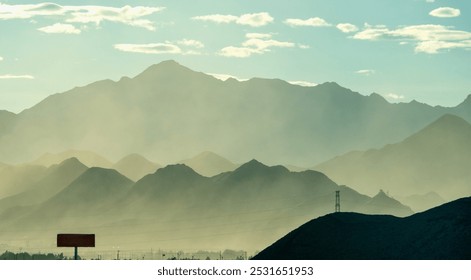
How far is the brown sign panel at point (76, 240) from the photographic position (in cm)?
4619

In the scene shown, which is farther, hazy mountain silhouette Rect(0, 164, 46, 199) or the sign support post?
hazy mountain silhouette Rect(0, 164, 46, 199)

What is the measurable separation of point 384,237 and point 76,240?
32.2 metres

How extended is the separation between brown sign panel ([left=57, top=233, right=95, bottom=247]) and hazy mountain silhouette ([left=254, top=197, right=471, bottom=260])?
2388 centimetres

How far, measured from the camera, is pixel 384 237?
69.4 metres

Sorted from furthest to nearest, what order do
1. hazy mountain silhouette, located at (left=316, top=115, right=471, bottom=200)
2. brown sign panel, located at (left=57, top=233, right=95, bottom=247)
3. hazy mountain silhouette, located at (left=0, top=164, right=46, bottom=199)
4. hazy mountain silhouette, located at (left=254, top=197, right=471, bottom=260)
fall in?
hazy mountain silhouette, located at (left=316, top=115, right=471, bottom=200)
hazy mountain silhouette, located at (left=0, top=164, right=46, bottom=199)
hazy mountain silhouette, located at (left=254, top=197, right=471, bottom=260)
brown sign panel, located at (left=57, top=233, right=95, bottom=247)

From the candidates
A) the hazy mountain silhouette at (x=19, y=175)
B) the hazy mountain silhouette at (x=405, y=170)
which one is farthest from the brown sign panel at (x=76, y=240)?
the hazy mountain silhouette at (x=405, y=170)

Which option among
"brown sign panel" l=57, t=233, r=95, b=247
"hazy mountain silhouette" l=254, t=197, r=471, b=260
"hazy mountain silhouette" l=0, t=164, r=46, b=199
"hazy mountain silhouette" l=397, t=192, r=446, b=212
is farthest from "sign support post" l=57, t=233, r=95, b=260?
"hazy mountain silhouette" l=397, t=192, r=446, b=212

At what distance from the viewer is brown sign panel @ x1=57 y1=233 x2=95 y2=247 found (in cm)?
4619

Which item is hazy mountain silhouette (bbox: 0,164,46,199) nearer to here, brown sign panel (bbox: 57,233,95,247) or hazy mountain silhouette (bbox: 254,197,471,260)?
hazy mountain silhouette (bbox: 254,197,471,260)

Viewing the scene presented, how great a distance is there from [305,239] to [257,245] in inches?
4047

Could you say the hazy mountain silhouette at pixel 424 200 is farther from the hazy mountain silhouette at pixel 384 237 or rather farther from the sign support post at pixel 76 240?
the sign support post at pixel 76 240

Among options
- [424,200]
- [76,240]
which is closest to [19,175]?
[424,200]

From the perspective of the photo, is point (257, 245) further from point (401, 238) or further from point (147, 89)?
point (401, 238)
